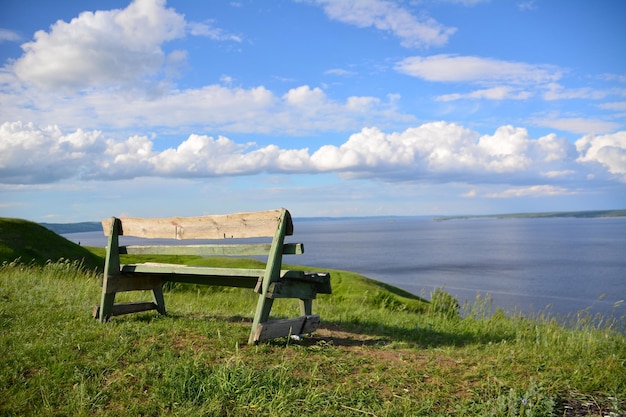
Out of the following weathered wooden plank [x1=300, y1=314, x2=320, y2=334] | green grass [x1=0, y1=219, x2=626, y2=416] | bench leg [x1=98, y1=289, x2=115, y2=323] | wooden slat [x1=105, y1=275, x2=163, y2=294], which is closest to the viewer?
green grass [x1=0, y1=219, x2=626, y2=416]

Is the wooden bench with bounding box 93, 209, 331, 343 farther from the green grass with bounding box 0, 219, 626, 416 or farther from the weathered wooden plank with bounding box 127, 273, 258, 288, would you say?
the green grass with bounding box 0, 219, 626, 416

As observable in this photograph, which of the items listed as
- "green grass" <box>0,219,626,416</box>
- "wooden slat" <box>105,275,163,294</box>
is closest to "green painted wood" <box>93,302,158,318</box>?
"green grass" <box>0,219,626,416</box>

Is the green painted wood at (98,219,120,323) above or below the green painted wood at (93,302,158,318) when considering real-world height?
above

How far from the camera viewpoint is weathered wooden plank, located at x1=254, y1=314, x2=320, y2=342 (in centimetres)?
706

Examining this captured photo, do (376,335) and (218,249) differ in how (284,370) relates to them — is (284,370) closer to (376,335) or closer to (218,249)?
(218,249)

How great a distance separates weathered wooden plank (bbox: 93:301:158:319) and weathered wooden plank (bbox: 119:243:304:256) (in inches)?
38.7

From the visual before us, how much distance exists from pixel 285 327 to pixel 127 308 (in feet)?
→ 11.3

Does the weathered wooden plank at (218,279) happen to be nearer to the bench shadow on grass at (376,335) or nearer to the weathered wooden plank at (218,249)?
the weathered wooden plank at (218,249)

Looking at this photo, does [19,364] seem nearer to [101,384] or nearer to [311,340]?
[101,384]

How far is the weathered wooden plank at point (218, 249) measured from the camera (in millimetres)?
7253

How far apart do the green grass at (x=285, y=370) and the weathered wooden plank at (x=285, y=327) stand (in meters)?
0.16

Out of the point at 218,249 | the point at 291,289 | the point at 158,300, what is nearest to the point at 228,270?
the point at 218,249

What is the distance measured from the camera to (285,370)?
6059 millimetres

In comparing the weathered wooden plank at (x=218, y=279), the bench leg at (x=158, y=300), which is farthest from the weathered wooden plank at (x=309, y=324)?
the bench leg at (x=158, y=300)
